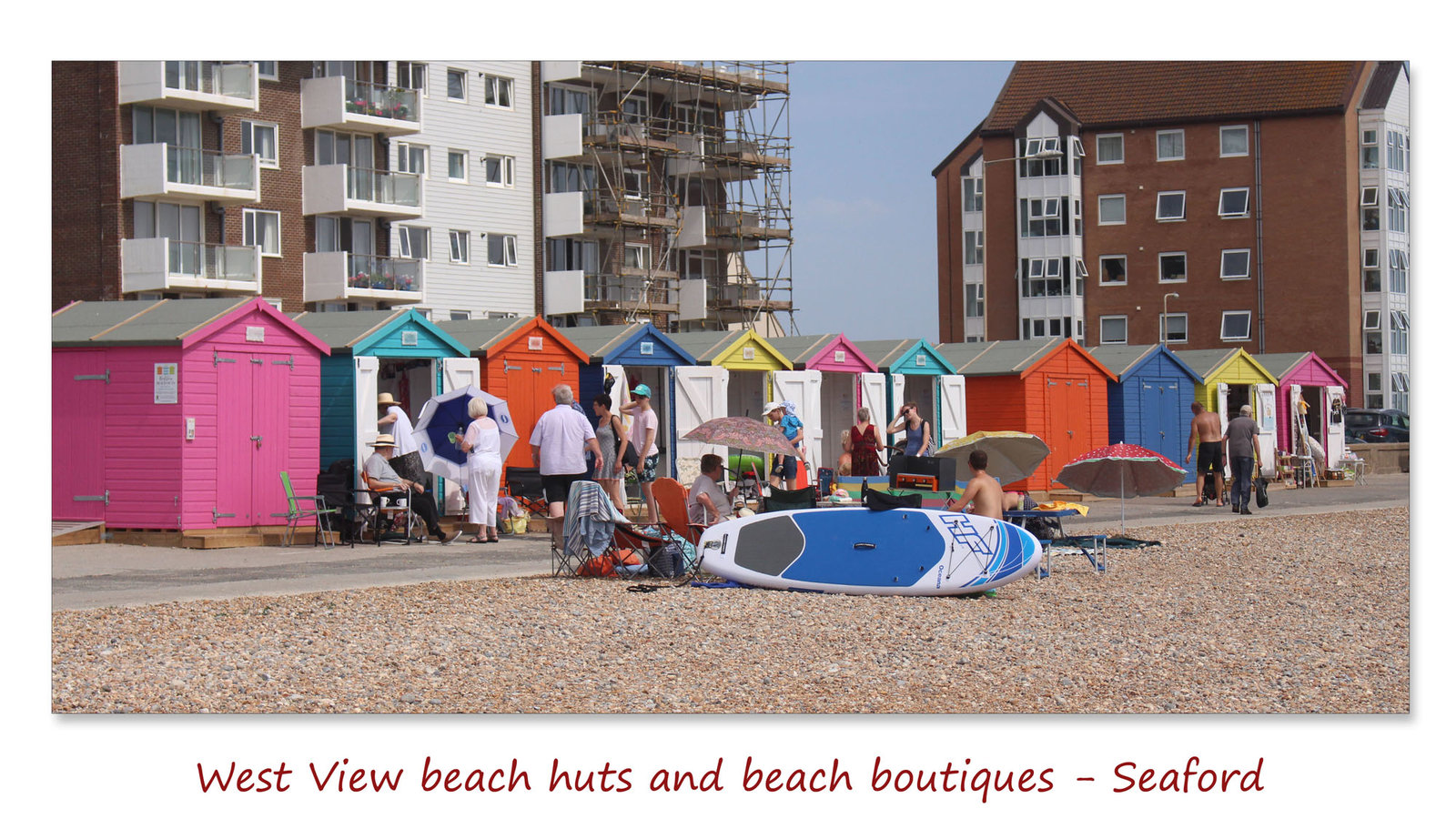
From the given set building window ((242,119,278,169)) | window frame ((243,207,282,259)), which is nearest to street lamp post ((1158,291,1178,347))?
window frame ((243,207,282,259))

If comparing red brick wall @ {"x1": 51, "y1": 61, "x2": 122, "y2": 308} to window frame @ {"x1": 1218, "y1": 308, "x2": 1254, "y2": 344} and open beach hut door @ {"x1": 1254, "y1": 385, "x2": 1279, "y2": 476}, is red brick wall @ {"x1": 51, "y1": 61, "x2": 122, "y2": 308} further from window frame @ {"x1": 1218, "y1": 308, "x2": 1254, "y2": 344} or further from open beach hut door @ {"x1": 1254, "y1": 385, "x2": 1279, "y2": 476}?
window frame @ {"x1": 1218, "y1": 308, "x2": 1254, "y2": 344}

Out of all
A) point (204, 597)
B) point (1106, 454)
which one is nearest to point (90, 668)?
point (204, 597)

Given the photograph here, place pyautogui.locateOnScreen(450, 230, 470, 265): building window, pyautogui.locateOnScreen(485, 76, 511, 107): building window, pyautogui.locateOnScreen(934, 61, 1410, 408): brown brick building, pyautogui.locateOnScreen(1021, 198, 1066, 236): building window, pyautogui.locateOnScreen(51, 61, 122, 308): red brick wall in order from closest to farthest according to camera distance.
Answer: pyautogui.locateOnScreen(51, 61, 122, 308): red brick wall
pyautogui.locateOnScreen(450, 230, 470, 265): building window
pyautogui.locateOnScreen(485, 76, 511, 107): building window
pyautogui.locateOnScreen(934, 61, 1410, 408): brown brick building
pyautogui.locateOnScreen(1021, 198, 1066, 236): building window

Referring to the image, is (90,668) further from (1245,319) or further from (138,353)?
(1245,319)

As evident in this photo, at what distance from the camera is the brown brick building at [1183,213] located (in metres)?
47.9

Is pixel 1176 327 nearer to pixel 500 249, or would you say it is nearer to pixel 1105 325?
pixel 1105 325

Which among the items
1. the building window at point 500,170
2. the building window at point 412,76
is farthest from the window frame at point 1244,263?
the building window at point 412,76

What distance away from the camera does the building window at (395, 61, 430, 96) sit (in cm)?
4044

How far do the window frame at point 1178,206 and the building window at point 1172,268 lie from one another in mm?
1190

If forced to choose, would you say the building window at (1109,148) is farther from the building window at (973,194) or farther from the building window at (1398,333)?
the building window at (1398,333)

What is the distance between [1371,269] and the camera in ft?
143

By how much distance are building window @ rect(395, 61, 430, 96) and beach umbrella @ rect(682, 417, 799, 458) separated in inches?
1074

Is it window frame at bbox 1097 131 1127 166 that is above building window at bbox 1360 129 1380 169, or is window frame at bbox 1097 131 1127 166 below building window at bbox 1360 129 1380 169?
above

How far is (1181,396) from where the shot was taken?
27.5m
